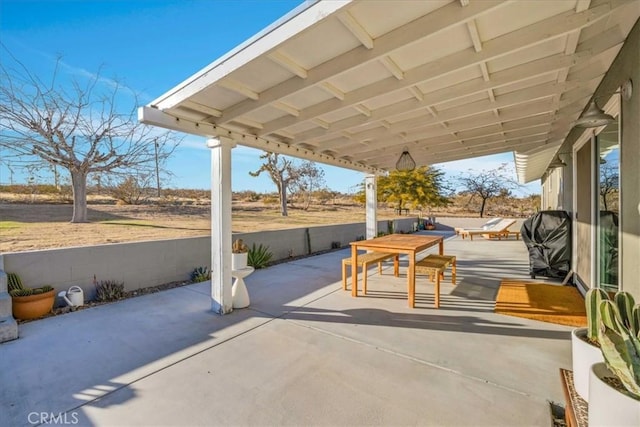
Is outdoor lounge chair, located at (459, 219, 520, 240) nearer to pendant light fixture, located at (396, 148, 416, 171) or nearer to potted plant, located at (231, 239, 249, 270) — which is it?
pendant light fixture, located at (396, 148, 416, 171)

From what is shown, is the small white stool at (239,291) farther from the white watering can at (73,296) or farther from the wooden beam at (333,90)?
the wooden beam at (333,90)

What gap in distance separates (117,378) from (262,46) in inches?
113

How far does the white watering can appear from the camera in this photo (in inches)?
158

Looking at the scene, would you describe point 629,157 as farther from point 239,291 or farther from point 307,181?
point 307,181

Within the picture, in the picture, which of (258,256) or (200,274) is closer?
(200,274)

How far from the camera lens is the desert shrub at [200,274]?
5508mm

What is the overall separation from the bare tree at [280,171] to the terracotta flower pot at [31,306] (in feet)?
41.8

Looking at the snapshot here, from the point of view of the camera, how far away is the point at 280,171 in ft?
54.6

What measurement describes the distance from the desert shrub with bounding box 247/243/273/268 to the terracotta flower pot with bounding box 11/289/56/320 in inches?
128

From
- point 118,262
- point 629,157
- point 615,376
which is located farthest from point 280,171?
point 615,376

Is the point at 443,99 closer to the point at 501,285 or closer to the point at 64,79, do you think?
the point at 501,285

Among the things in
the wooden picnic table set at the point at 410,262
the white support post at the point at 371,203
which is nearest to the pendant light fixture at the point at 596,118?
the wooden picnic table set at the point at 410,262

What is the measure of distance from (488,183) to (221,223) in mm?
21234

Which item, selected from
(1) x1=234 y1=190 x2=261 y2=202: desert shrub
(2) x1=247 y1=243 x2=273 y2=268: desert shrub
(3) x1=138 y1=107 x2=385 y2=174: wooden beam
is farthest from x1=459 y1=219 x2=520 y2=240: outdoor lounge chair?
(1) x1=234 y1=190 x2=261 y2=202: desert shrub
